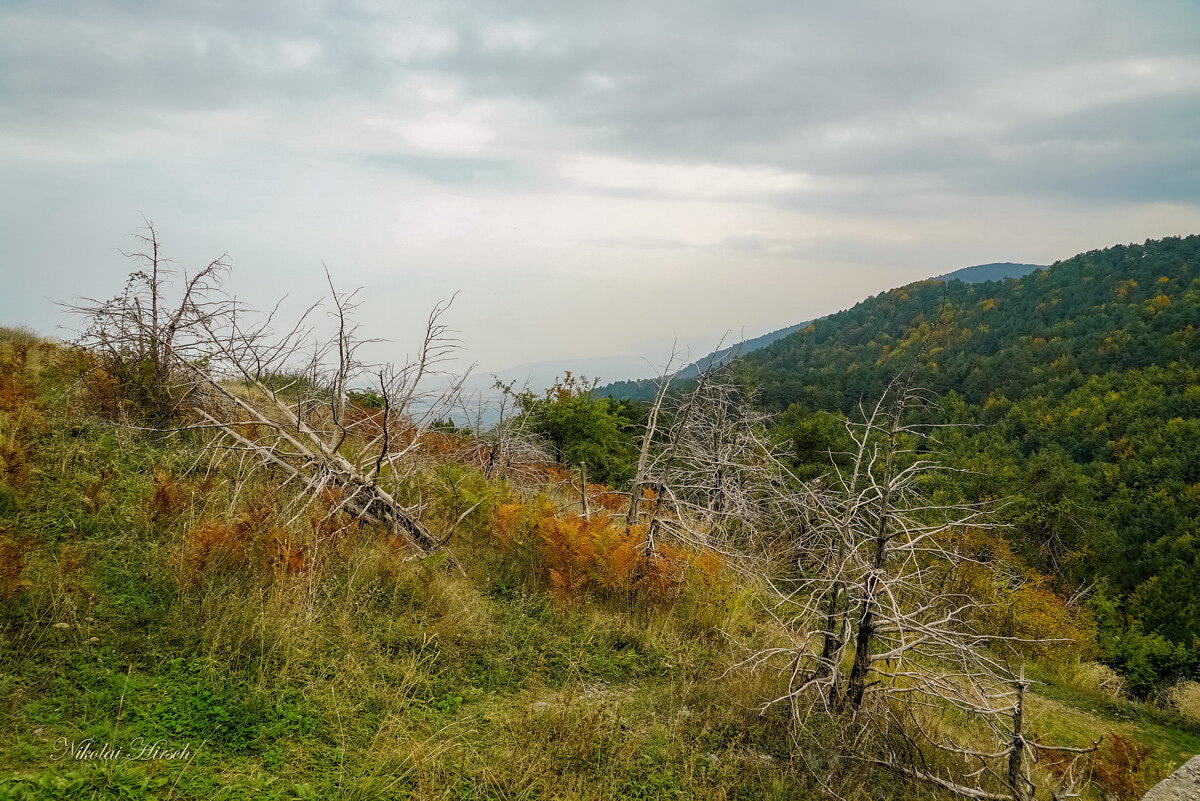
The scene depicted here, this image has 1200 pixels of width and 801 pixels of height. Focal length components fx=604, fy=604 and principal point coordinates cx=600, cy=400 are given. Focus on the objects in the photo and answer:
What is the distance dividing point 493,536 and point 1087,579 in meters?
33.0

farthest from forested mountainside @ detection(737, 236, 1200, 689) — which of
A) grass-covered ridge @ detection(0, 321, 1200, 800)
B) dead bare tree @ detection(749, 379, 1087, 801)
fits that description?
grass-covered ridge @ detection(0, 321, 1200, 800)

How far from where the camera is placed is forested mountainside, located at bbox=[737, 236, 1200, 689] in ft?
84.0

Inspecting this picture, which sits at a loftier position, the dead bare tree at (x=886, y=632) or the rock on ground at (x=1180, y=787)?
the dead bare tree at (x=886, y=632)

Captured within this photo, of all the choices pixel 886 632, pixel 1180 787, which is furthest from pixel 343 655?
pixel 1180 787

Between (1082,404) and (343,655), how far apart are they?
61247mm

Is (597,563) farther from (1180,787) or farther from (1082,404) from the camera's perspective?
(1082,404)

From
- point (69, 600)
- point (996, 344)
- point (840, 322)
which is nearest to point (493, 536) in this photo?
point (69, 600)

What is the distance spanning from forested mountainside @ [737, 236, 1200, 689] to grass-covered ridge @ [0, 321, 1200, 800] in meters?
2.66

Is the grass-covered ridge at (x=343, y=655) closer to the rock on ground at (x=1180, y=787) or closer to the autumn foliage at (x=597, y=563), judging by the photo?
the autumn foliage at (x=597, y=563)

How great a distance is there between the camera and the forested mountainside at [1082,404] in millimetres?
25609

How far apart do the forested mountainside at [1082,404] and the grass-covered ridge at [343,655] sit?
2662 mm

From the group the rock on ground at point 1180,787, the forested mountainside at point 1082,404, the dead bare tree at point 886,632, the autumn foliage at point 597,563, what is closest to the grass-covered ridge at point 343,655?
the autumn foliage at point 597,563

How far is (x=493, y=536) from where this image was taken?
7.16 metres

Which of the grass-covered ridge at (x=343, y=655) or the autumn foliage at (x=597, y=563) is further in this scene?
the autumn foliage at (x=597, y=563)
